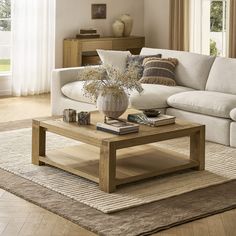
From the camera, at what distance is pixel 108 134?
5.27 m

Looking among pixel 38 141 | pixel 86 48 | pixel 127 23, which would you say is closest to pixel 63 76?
pixel 86 48

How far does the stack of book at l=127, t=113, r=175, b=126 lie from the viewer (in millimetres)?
5555

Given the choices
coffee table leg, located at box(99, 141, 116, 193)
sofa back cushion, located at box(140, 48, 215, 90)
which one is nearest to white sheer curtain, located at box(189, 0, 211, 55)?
sofa back cushion, located at box(140, 48, 215, 90)

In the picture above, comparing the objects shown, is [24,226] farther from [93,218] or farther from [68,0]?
[68,0]

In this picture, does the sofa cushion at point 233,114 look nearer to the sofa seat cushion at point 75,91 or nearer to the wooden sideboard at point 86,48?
the sofa seat cushion at point 75,91

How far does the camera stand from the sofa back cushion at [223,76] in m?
7.25

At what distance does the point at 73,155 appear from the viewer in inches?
228

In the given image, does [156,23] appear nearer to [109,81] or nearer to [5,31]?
[5,31]

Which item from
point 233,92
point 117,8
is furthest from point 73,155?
point 117,8

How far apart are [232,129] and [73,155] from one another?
162cm

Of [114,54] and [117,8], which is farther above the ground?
[117,8]

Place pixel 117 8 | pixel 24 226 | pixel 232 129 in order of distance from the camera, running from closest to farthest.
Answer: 1. pixel 24 226
2. pixel 232 129
3. pixel 117 8

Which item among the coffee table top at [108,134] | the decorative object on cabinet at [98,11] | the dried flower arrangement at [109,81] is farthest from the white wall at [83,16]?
the dried flower arrangement at [109,81]

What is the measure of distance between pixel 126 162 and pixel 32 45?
441 cm
